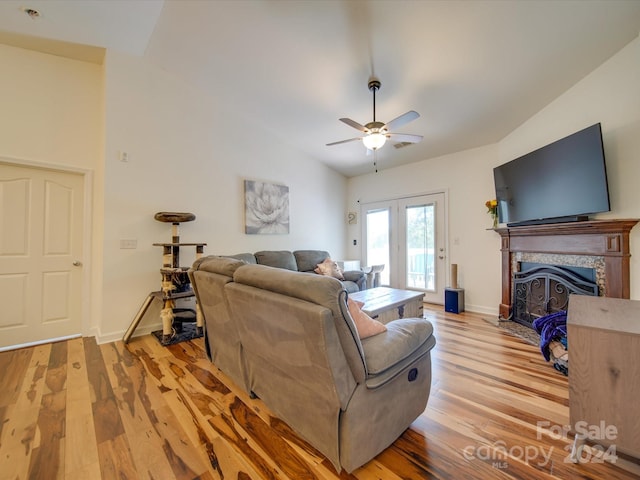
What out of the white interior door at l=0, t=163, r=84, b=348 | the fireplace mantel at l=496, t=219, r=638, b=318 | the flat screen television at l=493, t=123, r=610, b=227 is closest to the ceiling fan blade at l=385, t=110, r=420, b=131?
the flat screen television at l=493, t=123, r=610, b=227

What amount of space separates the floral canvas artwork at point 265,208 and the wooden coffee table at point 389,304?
1942 mm

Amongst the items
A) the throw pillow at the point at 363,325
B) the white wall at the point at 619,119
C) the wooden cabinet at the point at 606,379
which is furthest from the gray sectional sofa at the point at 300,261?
the white wall at the point at 619,119

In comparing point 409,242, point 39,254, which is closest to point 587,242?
point 409,242

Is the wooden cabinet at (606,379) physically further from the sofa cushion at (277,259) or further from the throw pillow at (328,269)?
the sofa cushion at (277,259)

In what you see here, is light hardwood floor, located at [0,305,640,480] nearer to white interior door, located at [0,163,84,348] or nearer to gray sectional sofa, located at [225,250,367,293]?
white interior door, located at [0,163,84,348]

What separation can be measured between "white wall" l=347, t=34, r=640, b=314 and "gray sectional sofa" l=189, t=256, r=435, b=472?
8.12 feet

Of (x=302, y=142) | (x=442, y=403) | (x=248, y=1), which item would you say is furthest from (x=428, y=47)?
(x=442, y=403)

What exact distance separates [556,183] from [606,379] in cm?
227

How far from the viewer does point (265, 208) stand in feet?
14.6

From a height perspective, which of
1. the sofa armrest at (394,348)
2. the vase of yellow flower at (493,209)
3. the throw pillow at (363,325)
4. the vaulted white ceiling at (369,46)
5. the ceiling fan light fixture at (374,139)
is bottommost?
the sofa armrest at (394,348)

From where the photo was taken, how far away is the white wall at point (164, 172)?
3.09 m

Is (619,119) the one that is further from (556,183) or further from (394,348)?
(394,348)

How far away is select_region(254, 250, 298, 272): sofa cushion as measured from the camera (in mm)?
4114

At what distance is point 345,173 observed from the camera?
592 centimetres
